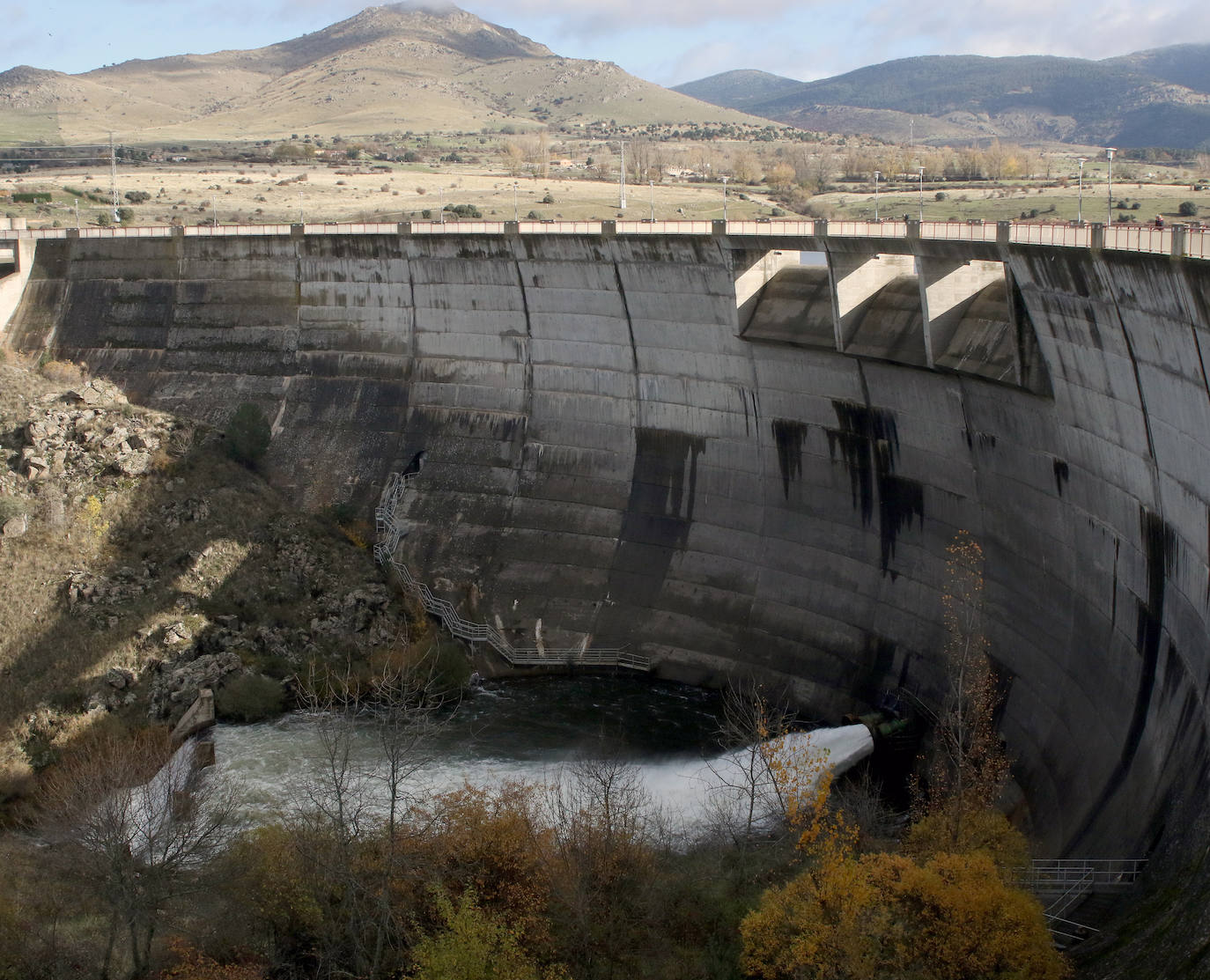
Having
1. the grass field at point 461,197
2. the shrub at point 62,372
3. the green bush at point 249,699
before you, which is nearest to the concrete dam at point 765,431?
the shrub at point 62,372

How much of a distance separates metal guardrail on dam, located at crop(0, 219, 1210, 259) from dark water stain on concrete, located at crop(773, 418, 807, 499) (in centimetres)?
456

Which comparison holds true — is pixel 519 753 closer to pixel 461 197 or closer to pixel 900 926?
pixel 900 926

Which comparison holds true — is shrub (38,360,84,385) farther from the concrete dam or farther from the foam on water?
the foam on water

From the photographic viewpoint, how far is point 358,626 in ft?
115

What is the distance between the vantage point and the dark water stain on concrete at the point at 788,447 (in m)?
31.8

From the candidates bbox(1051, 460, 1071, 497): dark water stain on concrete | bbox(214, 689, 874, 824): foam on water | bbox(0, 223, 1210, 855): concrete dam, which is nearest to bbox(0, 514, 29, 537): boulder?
bbox(0, 223, 1210, 855): concrete dam

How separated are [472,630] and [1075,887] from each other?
1910 cm

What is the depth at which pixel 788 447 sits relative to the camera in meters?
32.1

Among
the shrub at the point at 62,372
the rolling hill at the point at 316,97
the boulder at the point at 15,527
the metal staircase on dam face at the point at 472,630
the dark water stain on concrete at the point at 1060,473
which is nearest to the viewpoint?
the dark water stain on concrete at the point at 1060,473

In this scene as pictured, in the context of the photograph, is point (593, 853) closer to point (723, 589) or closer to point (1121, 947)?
point (1121, 947)

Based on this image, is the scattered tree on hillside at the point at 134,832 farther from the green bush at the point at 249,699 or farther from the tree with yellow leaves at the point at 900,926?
the tree with yellow leaves at the point at 900,926

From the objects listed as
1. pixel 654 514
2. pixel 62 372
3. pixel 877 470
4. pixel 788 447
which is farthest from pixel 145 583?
pixel 877 470

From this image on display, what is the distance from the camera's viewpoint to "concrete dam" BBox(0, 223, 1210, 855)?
866 inches

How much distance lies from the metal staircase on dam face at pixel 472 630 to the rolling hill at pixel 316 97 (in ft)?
315
